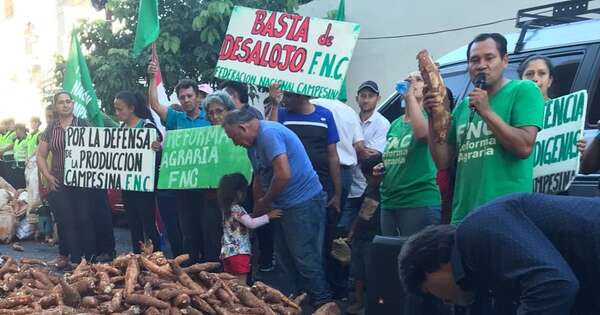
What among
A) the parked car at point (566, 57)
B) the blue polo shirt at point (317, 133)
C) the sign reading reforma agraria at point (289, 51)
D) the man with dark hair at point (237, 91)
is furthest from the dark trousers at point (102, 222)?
the parked car at point (566, 57)

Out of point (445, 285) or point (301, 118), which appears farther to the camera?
point (301, 118)

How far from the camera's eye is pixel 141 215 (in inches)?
277

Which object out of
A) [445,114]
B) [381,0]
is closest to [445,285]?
[445,114]

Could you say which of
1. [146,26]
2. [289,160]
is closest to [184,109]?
[146,26]

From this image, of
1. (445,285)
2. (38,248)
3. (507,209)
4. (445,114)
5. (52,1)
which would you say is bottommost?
(38,248)

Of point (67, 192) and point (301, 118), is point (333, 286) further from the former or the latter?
point (67, 192)

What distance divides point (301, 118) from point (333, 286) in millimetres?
1425

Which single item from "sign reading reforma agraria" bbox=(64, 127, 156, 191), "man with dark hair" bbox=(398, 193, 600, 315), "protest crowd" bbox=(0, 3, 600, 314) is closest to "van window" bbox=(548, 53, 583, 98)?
"protest crowd" bbox=(0, 3, 600, 314)

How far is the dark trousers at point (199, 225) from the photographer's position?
6059 mm

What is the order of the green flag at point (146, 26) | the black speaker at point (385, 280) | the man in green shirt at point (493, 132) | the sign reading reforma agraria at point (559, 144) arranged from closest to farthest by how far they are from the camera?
1. the black speaker at point (385, 280)
2. the man in green shirt at point (493, 132)
3. the sign reading reforma agraria at point (559, 144)
4. the green flag at point (146, 26)

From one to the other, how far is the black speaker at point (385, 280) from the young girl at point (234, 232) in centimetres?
225

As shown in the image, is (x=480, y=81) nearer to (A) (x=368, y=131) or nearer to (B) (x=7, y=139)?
(A) (x=368, y=131)

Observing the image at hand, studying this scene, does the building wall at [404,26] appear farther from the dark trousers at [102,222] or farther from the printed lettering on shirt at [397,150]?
the printed lettering on shirt at [397,150]

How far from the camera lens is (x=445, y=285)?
8.16 ft
